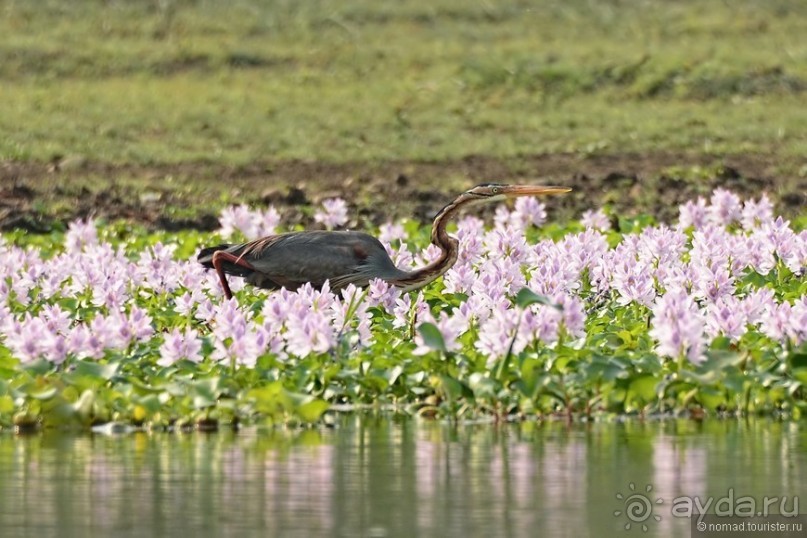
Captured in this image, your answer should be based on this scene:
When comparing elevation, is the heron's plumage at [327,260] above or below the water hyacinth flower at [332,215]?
below

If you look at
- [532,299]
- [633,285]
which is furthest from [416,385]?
[633,285]

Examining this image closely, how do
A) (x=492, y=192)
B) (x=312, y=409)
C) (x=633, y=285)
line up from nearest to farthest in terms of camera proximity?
(x=312, y=409) < (x=633, y=285) < (x=492, y=192)

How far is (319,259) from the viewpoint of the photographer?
468 inches

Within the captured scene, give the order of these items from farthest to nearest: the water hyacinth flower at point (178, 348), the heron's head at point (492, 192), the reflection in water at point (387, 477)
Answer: the heron's head at point (492, 192) < the water hyacinth flower at point (178, 348) < the reflection in water at point (387, 477)

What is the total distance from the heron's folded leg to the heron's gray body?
0.06 metres

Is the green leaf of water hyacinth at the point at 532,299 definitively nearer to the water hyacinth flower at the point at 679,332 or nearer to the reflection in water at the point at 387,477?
the water hyacinth flower at the point at 679,332

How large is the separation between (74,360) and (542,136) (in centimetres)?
1468

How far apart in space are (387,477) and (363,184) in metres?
13.0

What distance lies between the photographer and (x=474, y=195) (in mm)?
12203

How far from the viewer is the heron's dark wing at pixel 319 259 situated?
11812mm

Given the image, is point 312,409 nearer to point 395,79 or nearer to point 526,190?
point 526,190

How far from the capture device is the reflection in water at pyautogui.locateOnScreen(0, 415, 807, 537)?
254 inches

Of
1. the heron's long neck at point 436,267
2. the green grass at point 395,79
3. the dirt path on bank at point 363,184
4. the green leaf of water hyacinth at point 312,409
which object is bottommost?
the green leaf of water hyacinth at point 312,409

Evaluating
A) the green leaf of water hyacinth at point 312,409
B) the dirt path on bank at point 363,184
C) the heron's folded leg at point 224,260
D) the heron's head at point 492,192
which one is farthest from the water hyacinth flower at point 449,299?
the dirt path on bank at point 363,184
